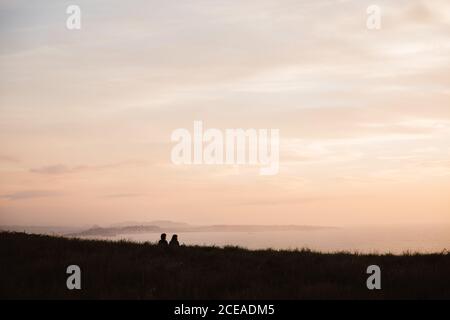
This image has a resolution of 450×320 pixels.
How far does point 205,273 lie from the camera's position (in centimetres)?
1886

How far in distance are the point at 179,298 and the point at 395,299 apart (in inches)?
239

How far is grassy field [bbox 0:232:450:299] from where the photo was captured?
52.2ft

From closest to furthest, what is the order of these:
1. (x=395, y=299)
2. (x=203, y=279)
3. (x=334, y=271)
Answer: (x=395, y=299), (x=203, y=279), (x=334, y=271)

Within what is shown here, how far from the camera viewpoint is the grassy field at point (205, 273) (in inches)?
627

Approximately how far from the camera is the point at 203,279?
17.8 metres
